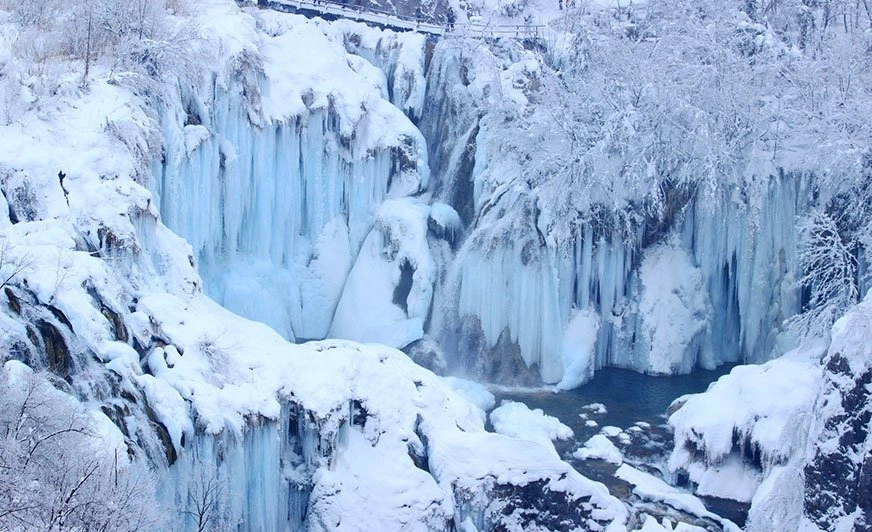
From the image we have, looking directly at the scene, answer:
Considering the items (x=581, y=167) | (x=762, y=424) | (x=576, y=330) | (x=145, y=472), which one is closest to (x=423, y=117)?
(x=581, y=167)

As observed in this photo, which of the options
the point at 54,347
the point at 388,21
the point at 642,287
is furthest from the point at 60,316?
the point at 388,21

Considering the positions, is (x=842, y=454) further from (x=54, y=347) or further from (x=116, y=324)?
(x=54, y=347)

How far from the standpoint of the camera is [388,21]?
2778 centimetres

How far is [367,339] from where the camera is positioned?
2216cm

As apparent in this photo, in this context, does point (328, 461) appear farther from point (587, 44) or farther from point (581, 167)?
point (587, 44)

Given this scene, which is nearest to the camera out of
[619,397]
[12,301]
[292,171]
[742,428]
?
[12,301]

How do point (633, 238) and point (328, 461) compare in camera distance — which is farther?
point (633, 238)

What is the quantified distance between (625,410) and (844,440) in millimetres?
7515

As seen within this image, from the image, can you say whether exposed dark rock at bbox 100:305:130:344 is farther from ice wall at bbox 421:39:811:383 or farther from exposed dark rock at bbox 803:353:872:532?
ice wall at bbox 421:39:811:383

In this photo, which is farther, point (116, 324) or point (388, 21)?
point (388, 21)

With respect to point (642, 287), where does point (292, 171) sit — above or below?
above

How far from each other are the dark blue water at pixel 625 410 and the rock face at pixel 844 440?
300 cm

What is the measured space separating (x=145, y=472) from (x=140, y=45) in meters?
11.3

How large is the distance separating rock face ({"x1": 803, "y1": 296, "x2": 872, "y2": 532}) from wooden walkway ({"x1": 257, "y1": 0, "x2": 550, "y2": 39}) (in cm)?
1628
